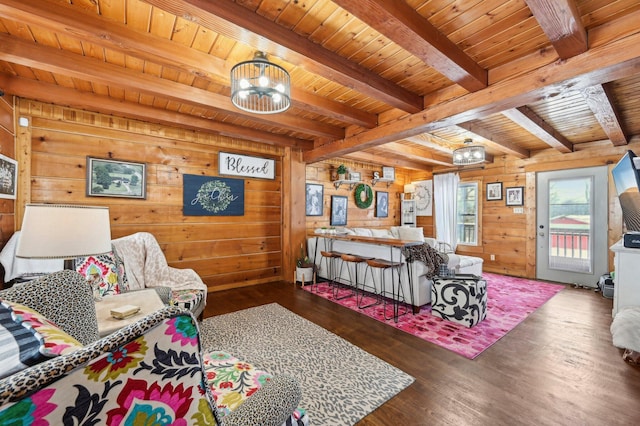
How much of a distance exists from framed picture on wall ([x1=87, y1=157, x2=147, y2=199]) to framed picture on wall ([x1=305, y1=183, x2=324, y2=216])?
2.76m

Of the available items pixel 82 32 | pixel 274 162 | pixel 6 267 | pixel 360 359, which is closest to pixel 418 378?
pixel 360 359

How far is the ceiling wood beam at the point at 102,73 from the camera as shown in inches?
82.1

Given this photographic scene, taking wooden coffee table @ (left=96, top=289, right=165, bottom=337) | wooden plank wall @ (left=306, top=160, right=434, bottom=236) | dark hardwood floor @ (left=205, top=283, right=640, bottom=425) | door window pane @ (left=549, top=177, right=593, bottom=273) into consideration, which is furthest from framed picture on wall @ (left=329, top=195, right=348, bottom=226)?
wooden coffee table @ (left=96, top=289, right=165, bottom=337)

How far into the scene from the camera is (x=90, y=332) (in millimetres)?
1113

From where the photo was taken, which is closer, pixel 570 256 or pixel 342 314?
pixel 342 314

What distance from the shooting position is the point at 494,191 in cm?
584

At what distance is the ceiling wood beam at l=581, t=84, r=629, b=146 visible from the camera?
8.50ft

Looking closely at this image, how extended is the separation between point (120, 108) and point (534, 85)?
4103 mm

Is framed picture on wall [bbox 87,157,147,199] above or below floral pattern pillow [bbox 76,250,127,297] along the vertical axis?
above

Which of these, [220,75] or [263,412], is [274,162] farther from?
[263,412]

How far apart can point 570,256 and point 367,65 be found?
5131 mm

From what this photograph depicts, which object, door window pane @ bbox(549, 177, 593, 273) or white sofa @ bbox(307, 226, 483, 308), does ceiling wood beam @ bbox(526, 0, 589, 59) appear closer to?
white sofa @ bbox(307, 226, 483, 308)

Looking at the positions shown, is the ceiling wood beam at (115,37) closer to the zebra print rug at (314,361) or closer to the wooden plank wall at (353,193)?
the zebra print rug at (314,361)

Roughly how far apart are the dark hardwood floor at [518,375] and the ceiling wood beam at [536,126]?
2.36 m
